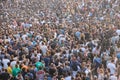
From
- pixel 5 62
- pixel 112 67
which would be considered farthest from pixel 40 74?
pixel 112 67

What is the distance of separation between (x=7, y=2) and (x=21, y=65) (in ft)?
50.4

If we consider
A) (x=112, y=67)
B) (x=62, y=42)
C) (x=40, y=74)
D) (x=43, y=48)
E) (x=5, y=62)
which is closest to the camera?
(x=40, y=74)

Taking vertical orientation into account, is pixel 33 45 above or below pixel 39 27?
below

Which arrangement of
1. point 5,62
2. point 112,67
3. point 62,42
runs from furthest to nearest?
point 62,42, point 5,62, point 112,67

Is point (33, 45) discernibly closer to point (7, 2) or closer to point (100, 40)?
point (100, 40)

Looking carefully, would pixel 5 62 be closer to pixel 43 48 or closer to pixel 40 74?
pixel 40 74

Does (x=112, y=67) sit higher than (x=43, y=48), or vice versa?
(x=43, y=48)

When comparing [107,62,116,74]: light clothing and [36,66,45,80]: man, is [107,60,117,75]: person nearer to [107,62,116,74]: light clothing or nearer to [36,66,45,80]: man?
[107,62,116,74]: light clothing

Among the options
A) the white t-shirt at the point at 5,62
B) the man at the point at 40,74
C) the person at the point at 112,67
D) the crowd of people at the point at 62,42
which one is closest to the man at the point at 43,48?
the crowd of people at the point at 62,42

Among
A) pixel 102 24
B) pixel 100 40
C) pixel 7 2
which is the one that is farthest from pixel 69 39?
pixel 7 2

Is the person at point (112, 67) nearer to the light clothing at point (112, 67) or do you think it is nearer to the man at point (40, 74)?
the light clothing at point (112, 67)

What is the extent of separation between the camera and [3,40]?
20.7m

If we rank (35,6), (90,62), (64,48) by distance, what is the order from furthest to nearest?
(35,6), (64,48), (90,62)

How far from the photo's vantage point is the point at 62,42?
20.0 m
